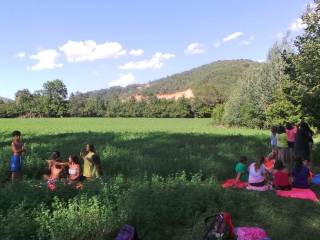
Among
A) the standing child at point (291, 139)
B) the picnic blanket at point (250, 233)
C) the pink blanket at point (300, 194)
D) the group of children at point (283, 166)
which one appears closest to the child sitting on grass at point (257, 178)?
the group of children at point (283, 166)

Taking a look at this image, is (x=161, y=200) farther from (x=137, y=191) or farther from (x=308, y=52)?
(x=308, y=52)

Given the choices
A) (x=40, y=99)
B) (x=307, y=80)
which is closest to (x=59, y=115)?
(x=40, y=99)

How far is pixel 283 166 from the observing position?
46.8 ft

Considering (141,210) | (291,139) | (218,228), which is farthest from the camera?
(291,139)

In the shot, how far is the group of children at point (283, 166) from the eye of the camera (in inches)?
542

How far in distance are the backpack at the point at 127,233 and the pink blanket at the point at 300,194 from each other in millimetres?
5875

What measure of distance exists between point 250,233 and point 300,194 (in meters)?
4.94

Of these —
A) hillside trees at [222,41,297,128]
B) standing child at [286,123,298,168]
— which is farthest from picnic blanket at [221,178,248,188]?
hillside trees at [222,41,297,128]

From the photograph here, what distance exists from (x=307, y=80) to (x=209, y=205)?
513 inches

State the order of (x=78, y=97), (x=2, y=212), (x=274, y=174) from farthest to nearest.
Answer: (x=78, y=97) → (x=274, y=174) → (x=2, y=212)

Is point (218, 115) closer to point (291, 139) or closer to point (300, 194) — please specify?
point (291, 139)

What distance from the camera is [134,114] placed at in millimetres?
138250

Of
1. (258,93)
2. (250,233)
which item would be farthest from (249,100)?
(250,233)

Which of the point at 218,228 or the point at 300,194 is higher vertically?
the point at 218,228
